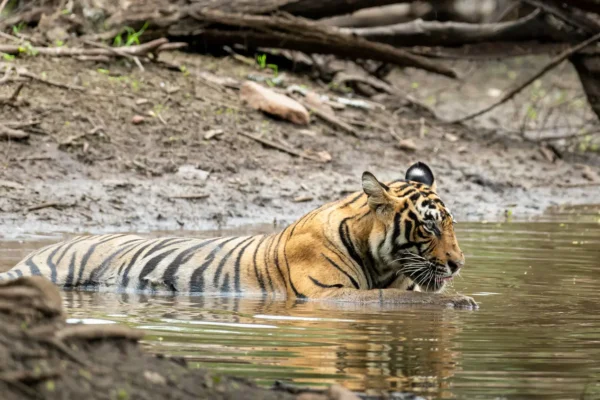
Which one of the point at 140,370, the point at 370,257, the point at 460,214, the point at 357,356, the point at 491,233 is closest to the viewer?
the point at 140,370

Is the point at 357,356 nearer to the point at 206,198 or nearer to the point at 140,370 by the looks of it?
the point at 140,370

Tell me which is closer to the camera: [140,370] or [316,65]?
[140,370]

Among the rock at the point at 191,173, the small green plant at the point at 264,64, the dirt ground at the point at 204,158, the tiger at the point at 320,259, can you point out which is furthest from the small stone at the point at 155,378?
the small green plant at the point at 264,64

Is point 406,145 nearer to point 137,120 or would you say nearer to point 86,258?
A: point 137,120

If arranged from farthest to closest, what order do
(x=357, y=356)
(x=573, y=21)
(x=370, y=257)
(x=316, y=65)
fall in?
1. (x=316, y=65)
2. (x=573, y=21)
3. (x=370, y=257)
4. (x=357, y=356)

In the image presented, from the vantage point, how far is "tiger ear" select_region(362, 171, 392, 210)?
7094 mm

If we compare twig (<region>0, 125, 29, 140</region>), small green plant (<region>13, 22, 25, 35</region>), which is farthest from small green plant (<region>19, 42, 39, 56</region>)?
twig (<region>0, 125, 29, 140</region>)

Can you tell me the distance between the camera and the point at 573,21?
45.3 feet

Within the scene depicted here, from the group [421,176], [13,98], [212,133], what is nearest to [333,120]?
[212,133]

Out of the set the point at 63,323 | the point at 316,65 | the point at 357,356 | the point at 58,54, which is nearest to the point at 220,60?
the point at 316,65

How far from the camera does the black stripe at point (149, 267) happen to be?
7.55 meters

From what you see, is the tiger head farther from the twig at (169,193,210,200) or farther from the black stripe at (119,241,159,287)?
the twig at (169,193,210,200)

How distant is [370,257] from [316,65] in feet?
25.3

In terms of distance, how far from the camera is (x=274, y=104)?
12.9 metres
